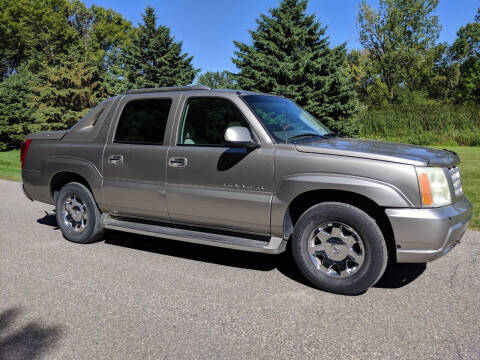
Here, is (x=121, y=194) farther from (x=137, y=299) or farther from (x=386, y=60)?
(x=386, y=60)

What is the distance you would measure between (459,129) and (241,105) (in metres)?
20.4

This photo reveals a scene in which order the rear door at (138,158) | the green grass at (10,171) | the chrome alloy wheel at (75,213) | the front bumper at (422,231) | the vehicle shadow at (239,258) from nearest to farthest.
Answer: the front bumper at (422,231) → the vehicle shadow at (239,258) → the rear door at (138,158) → the chrome alloy wheel at (75,213) → the green grass at (10,171)

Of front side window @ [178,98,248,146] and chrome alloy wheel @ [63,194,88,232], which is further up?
front side window @ [178,98,248,146]

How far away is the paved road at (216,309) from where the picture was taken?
2.90 meters

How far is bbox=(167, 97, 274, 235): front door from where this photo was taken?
4164mm

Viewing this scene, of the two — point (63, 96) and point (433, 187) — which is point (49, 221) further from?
point (63, 96)

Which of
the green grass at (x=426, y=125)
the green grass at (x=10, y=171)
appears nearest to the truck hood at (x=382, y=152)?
the green grass at (x=10, y=171)

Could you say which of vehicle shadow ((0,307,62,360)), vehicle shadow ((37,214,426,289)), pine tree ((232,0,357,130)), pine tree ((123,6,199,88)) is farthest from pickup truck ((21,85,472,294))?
A: pine tree ((123,6,199,88))

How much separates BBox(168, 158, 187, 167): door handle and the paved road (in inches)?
44.4

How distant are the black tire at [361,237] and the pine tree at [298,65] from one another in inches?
640

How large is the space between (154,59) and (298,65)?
408 inches

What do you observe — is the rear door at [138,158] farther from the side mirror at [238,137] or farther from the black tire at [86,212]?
the side mirror at [238,137]

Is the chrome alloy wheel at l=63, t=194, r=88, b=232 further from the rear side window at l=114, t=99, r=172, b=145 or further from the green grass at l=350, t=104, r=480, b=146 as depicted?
the green grass at l=350, t=104, r=480, b=146

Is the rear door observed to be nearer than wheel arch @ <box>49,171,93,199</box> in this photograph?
Yes
